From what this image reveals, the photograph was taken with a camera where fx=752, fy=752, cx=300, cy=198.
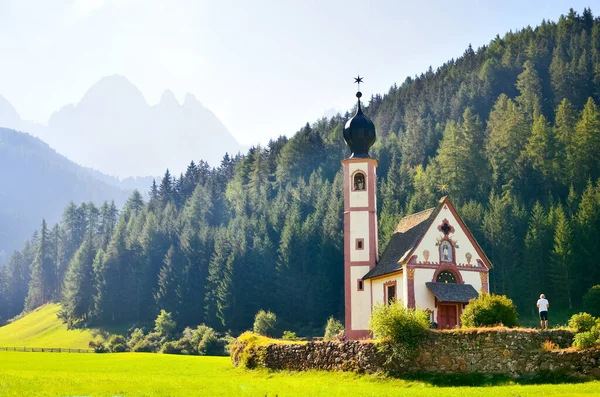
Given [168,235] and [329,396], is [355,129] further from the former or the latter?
[168,235]

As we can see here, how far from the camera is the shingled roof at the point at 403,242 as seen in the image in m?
44.9

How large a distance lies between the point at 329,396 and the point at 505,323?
12.8 metres

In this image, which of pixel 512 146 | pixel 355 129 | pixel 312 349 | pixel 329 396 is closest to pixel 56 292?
pixel 512 146

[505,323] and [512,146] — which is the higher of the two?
[512,146]

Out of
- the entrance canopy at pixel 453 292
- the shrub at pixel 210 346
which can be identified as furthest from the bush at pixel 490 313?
the shrub at pixel 210 346

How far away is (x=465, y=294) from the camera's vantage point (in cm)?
4394

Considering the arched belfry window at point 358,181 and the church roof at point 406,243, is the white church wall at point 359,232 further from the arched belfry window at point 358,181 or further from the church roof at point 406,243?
the arched belfry window at point 358,181

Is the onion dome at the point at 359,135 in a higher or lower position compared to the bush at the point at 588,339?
higher

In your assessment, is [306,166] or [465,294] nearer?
[465,294]

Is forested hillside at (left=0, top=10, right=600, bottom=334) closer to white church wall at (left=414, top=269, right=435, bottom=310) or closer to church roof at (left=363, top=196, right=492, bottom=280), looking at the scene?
church roof at (left=363, top=196, right=492, bottom=280)

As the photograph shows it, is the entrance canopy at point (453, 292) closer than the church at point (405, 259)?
Yes

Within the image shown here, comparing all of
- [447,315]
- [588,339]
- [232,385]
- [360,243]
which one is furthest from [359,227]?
[588,339]

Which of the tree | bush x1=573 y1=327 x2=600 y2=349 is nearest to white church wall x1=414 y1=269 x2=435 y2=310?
bush x1=573 y1=327 x2=600 y2=349

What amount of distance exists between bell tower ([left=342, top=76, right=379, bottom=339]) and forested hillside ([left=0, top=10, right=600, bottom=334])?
1334 inches
